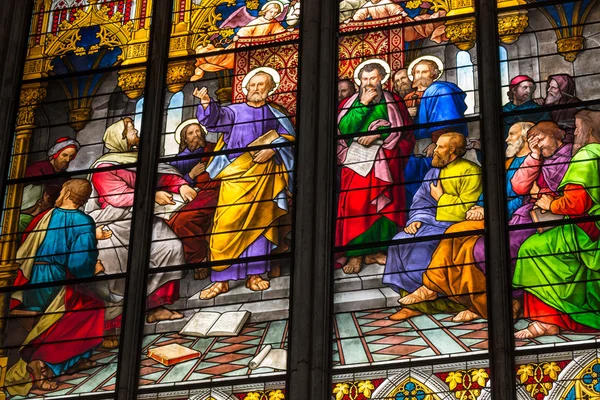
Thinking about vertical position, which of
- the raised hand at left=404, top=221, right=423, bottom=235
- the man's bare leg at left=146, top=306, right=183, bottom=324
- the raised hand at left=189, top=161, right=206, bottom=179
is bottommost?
the man's bare leg at left=146, top=306, right=183, bottom=324

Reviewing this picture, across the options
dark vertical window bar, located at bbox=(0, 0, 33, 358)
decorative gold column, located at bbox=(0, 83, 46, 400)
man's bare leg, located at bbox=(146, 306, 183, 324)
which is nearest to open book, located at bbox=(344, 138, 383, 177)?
man's bare leg, located at bbox=(146, 306, 183, 324)

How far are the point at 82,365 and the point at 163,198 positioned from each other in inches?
59.2

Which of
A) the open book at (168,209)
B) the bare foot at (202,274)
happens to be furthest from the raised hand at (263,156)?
the bare foot at (202,274)

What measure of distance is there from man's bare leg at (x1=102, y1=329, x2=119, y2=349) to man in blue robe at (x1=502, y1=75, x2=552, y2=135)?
10.8 ft

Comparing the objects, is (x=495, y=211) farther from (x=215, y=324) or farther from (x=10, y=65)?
(x=10, y=65)

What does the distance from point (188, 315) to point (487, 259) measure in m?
2.24

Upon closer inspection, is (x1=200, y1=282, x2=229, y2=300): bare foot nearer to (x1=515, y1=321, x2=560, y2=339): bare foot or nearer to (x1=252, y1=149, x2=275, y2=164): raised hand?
(x1=252, y1=149, x2=275, y2=164): raised hand

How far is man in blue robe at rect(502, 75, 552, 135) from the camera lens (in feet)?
43.8

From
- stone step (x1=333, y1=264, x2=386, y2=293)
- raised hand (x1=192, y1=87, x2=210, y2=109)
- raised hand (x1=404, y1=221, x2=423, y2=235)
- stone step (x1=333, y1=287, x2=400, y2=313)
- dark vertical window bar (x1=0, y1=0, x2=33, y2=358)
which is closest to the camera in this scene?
stone step (x1=333, y1=287, x2=400, y2=313)

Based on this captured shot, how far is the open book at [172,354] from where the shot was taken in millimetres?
12906

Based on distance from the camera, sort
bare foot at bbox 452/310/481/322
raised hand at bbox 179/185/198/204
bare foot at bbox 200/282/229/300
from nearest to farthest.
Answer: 1. bare foot at bbox 452/310/481/322
2. bare foot at bbox 200/282/229/300
3. raised hand at bbox 179/185/198/204

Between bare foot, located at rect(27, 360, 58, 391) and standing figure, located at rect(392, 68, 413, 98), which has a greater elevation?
standing figure, located at rect(392, 68, 413, 98)

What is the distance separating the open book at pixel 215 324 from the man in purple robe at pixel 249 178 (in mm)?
191

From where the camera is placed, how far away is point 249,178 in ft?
45.0
